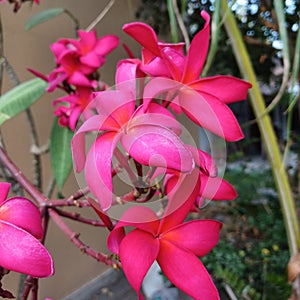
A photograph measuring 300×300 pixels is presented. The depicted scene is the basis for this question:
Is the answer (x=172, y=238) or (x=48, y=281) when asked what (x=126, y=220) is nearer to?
(x=172, y=238)

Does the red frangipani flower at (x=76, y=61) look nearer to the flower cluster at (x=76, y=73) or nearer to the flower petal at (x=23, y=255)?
the flower cluster at (x=76, y=73)

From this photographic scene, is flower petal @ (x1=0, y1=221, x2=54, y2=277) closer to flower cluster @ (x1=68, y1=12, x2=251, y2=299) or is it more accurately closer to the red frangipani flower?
flower cluster @ (x1=68, y1=12, x2=251, y2=299)

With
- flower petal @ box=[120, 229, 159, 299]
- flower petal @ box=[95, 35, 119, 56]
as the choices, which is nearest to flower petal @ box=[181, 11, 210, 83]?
flower petal @ box=[120, 229, 159, 299]

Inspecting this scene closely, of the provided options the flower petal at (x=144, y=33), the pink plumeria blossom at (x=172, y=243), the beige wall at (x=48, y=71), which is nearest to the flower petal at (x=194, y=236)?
the pink plumeria blossom at (x=172, y=243)

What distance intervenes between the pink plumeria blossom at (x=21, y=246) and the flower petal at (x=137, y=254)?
0.14ft

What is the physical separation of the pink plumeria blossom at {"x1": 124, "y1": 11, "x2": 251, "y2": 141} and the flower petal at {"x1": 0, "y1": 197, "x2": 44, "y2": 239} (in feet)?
0.28

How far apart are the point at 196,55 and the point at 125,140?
0.28 feet

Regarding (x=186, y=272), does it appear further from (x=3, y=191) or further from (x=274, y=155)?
(x=274, y=155)

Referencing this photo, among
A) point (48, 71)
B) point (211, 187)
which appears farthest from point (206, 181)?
point (48, 71)

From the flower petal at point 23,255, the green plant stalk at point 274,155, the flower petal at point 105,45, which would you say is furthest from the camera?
the flower petal at point 105,45

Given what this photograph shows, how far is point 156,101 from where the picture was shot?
10.0 inches

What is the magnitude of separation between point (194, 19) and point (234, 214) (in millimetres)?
860

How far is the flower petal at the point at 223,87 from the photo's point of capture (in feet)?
0.84

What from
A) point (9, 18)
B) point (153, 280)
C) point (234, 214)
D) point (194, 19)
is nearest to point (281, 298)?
point (153, 280)
